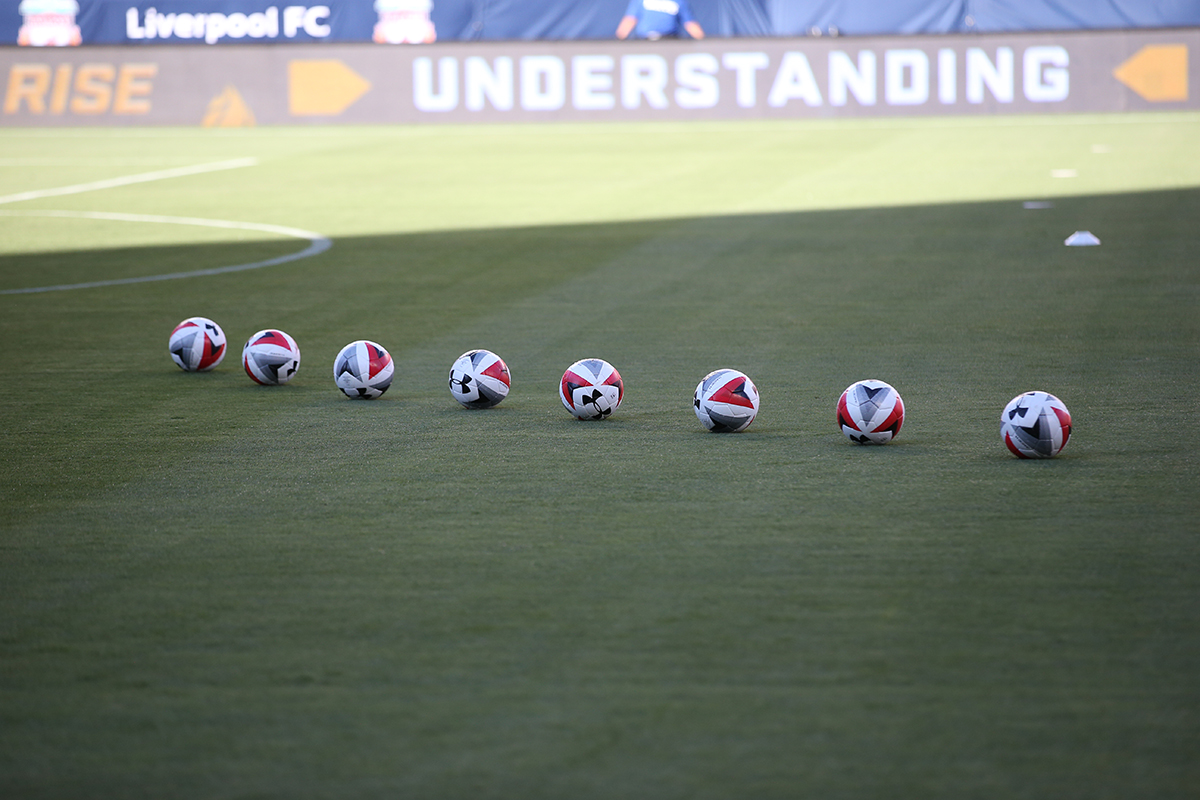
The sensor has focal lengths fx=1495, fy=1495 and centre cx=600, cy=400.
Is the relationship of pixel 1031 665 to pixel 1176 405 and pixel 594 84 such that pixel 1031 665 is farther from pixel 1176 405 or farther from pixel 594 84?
pixel 594 84

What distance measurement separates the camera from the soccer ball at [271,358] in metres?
8.80

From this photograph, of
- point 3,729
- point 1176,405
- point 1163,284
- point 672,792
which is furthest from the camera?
point 1163,284

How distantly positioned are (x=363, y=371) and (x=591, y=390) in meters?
1.47

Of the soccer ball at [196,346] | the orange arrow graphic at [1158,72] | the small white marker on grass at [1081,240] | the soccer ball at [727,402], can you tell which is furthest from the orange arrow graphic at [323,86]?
the soccer ball at [727,402]

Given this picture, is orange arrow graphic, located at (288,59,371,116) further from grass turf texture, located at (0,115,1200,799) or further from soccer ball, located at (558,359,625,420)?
soccer ball, located at (558,359,625,420)

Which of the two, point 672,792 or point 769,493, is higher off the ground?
point 769,493

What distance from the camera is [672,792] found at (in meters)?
3.56

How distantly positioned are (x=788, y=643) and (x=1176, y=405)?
13.8ft

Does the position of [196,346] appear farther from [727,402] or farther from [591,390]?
[727,402]

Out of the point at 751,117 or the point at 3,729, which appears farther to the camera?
the point at 751,117

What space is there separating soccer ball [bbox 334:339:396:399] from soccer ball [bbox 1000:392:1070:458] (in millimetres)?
3485

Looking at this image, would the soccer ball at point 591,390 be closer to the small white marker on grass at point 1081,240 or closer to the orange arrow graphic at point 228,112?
the small white marker on grass at point 1081,240

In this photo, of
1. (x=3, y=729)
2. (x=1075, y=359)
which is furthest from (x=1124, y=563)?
(x=1075, y=359)

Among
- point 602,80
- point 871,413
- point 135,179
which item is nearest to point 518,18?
point 602,80
